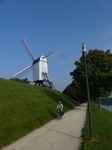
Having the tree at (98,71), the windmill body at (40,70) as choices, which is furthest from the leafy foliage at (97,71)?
the windmill body at (40,70)

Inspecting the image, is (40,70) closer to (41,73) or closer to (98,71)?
(41,73)

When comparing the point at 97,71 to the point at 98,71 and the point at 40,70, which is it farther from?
the point at 40,70

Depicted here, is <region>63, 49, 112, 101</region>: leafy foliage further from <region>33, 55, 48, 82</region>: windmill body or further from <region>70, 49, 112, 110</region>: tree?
<region>33, 55, 48, 82</region>: windmill body

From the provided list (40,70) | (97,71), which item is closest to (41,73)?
(40,70)

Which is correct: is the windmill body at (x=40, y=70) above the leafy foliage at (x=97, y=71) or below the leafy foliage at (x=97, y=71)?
above

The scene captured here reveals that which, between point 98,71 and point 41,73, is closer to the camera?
point 98,71

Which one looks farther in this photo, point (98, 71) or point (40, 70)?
point (40, 70)

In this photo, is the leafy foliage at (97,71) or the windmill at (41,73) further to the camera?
the windmill at (41,73)

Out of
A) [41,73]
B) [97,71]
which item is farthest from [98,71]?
[41,73]


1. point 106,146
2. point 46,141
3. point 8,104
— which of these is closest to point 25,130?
point 46,141

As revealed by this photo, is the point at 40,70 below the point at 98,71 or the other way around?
the other way around

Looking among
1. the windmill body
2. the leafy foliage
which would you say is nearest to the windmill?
the windmill body

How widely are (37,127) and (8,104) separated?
3269mm

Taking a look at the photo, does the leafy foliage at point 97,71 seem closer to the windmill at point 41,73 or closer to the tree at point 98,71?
the tree at point 98,71
